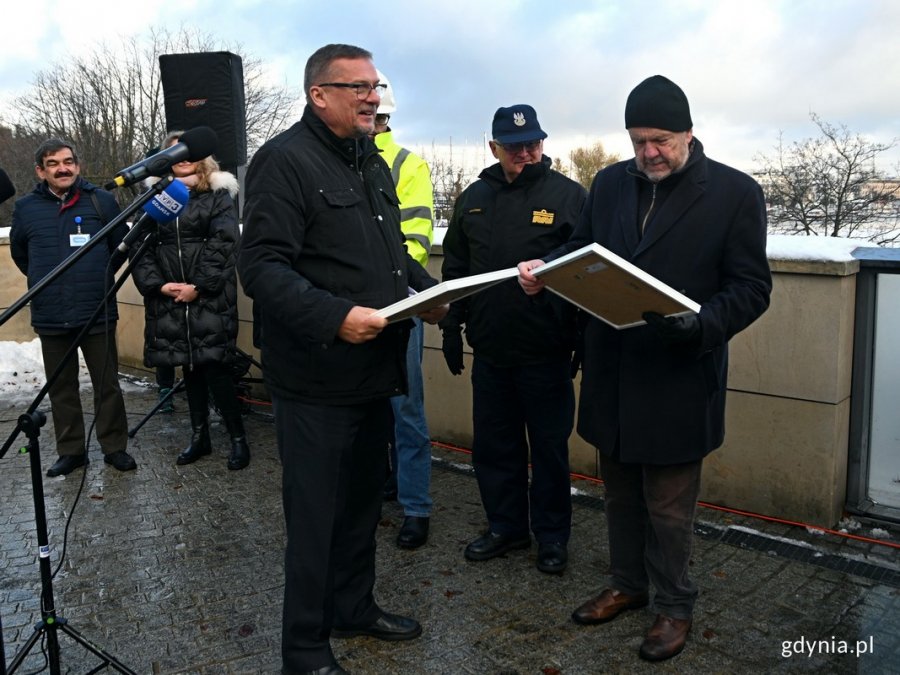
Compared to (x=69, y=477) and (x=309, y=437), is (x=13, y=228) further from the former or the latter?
(x=309, y=437)

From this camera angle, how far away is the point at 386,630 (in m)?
3.41

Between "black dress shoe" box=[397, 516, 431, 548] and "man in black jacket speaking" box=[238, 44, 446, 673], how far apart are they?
3.85 feet

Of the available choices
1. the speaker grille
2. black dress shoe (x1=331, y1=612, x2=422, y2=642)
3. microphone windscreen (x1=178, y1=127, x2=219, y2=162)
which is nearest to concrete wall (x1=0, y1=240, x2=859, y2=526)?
black dress shoe (x1=331, y1=612, x2=422, y2=642)

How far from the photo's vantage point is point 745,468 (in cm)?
471

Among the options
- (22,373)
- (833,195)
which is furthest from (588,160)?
(22,373)

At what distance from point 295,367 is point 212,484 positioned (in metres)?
2.85

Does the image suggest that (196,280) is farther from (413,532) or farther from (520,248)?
(520,248)

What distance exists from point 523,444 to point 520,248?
1.03 meters

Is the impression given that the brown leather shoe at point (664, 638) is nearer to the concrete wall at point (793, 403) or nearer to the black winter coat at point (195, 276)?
the concrete wall at point (793, 403)

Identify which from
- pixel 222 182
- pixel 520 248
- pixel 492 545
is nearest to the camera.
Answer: pixel 520 248

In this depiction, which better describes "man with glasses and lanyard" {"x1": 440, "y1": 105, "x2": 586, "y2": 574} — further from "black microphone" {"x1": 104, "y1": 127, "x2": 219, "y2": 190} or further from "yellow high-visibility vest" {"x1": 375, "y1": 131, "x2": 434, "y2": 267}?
"black microphone" {"x1": 104, "y1": 127, "x2": 219, "y2": 190}

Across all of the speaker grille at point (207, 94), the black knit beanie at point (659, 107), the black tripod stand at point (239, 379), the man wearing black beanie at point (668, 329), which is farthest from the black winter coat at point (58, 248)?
the black knit beanie at point (659, 107)

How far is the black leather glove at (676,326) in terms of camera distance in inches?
113

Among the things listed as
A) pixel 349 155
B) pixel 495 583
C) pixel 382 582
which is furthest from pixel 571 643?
pixel 349 155
